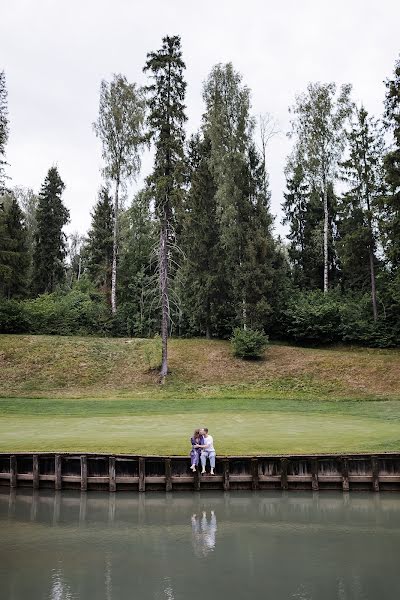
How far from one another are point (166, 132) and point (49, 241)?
2967cm

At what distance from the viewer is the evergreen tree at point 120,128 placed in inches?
1997

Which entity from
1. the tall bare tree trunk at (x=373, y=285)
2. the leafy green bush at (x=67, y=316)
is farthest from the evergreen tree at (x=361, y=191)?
the leafy green bush at (x=67, y=316)

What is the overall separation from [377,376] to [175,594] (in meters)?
29.9

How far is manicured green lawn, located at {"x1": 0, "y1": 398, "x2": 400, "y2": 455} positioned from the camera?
19266mm

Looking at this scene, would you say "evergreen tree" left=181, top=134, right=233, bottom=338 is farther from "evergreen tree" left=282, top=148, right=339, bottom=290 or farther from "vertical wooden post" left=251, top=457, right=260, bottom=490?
"vertical wooden post" left=251, top=457, right=260, bottom=490

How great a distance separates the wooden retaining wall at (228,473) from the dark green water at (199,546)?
14.8 inches

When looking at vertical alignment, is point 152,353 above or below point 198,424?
above

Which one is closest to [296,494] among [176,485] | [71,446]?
[176,485]

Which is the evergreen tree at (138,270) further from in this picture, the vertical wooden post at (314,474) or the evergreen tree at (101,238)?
the vertical wooden post at (314,474)

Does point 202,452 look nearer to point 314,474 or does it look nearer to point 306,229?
point 314,474

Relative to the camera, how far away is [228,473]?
1731 centimetres

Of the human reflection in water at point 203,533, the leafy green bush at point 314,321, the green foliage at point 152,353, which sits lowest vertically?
the human reflection in water at point 203,533

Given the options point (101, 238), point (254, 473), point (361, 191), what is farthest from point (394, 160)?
point (101, 238)

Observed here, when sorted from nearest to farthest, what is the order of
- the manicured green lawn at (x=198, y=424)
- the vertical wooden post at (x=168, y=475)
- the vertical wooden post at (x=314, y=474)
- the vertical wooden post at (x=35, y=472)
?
the vertical wooden post at (x=314, y=474) < the vertical wooden post at (x=168, y=475) < the vertical wooden post at (x=35, y=472) < the manicured green lawn at (x=198, y=424)
